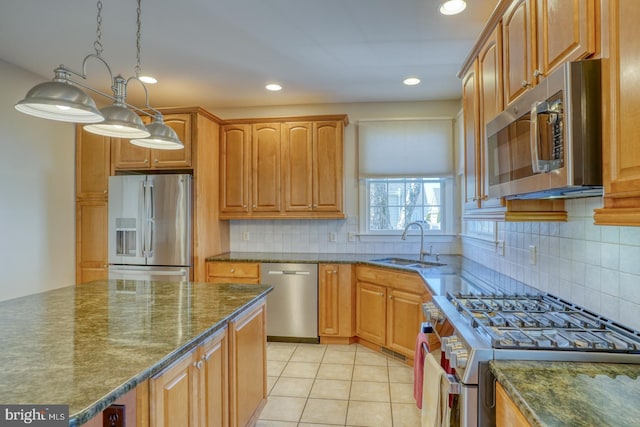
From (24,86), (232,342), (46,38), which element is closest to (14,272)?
(24,86)

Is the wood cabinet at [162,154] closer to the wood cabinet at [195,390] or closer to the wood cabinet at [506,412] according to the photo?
the wood cabinet at [195,390]

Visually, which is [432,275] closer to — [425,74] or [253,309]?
[253,309]

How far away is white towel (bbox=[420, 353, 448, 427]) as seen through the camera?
56.4 inches

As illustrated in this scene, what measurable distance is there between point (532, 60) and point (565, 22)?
0.25 meters

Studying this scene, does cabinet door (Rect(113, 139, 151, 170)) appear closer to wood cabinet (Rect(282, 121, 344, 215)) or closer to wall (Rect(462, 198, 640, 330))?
wood cabinet (Rect(282, 121, 344, 215))

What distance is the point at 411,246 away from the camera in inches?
155

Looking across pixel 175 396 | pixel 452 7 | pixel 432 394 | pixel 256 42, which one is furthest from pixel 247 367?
pixel 452 7

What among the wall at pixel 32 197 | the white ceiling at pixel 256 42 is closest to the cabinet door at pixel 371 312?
the white ceiling at pixel 256 42

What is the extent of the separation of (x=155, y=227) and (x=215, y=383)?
230 centimetres

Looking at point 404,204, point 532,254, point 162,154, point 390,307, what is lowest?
point 390,307

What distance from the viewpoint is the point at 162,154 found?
3611mm

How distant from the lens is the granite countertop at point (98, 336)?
93cm

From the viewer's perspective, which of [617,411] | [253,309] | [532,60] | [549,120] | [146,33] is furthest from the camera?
[146,33]

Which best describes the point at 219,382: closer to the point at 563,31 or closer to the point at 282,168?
the point at 563,31
